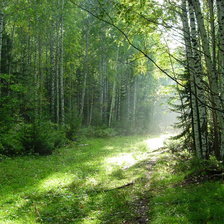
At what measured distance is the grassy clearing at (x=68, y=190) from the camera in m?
5.78

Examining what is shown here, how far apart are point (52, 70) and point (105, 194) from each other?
1763 cm

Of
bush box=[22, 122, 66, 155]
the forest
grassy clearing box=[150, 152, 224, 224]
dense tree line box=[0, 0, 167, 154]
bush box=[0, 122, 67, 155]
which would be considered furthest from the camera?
bush box=[22, 122, 66, 155]

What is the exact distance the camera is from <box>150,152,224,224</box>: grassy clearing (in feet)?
16.1

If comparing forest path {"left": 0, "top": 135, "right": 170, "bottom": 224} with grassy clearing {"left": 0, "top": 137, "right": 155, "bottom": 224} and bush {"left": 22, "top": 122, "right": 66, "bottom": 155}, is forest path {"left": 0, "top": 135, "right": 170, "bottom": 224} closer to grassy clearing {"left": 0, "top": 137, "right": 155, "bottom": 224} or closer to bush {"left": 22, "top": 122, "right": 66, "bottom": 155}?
grassy clearing {"left": 0, "top": 137, "right": 155, "bottom": 224}

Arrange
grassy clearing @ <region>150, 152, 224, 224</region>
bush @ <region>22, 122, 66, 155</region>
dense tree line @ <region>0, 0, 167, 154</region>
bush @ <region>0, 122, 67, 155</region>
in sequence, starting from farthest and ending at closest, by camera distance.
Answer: bush @ <region>22, 122, 66, 155</region> → bush @ <region>0, 122, 67, 155</region> → dense tree line @ <region>0, 0, 167, 154</region> → grassy clearing @ <region>150, 152, 224, 224</region>

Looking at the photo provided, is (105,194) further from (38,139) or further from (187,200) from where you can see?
(38,139)

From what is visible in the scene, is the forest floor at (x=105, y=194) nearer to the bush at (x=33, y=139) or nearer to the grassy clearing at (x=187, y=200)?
the grassy clearing at (x=187, y=200)

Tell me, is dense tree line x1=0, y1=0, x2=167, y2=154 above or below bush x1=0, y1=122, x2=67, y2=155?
above

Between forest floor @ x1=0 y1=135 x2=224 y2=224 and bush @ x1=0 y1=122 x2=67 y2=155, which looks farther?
bush @ x1=0 y1=122 x2=67 y2=155

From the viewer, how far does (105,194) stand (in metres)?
7.41

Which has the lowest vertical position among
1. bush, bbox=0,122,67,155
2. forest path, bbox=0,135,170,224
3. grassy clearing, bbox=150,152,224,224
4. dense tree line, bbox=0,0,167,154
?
forest path, bbox=0,135,170,224

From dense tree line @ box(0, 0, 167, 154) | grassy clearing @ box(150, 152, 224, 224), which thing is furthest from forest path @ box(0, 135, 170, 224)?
dense tree line @ box(0, 0, 167, 154)

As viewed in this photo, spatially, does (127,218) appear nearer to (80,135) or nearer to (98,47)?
(80,135)

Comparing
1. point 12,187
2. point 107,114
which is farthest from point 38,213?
point 107,114
